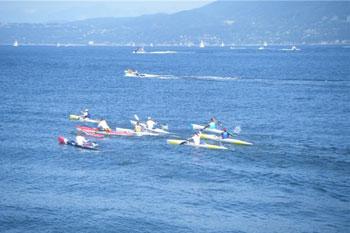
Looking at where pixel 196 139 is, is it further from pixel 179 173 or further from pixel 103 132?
pixel 103 132

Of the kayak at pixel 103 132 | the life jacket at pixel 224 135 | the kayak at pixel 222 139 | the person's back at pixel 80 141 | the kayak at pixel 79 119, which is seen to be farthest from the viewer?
the kayak at pixel 79 119

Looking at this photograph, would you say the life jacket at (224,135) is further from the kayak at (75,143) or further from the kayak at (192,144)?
the kayak at (75,143)

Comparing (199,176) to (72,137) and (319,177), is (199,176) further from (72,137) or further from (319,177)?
(72,137)

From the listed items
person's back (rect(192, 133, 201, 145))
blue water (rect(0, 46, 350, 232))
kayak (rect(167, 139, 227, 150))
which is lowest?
blue water (rect(0, 46, 350, 232))

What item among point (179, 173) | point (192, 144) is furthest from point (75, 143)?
point (179, 173)

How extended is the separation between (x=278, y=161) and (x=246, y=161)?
136 inches

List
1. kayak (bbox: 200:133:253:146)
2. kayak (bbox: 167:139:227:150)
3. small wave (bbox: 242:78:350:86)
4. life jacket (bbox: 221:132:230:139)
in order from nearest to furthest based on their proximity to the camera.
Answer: kayak (bbox: 167:139:227:150), kayak (bbox: 200:133:253:146), life jacket (bbox: 221:132:230:139), small wave (bbox: 242:78:350:86)

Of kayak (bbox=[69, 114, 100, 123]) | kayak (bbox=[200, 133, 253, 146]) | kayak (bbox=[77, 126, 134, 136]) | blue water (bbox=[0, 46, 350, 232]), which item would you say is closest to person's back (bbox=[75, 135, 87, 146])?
blue water (bbox=[0, 46, 350, 232])

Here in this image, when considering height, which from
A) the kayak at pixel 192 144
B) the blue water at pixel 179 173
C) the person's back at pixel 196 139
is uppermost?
the person's back at pixel 196 139

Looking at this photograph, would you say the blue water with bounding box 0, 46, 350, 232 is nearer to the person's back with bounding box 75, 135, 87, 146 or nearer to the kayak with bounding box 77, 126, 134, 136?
the person's back with bounding box 75, 135, 87, 146

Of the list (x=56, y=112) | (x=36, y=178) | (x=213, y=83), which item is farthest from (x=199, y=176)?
(x=213, y=83)

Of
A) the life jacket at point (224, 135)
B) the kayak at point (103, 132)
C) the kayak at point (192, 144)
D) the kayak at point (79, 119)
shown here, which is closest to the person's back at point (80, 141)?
the kayak at point (103, 132)

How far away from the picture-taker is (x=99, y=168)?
6425 centimetres

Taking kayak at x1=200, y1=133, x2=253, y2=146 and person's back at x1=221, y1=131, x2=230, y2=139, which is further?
person's back at x1=221, y1=131, x2=230, y2=139
